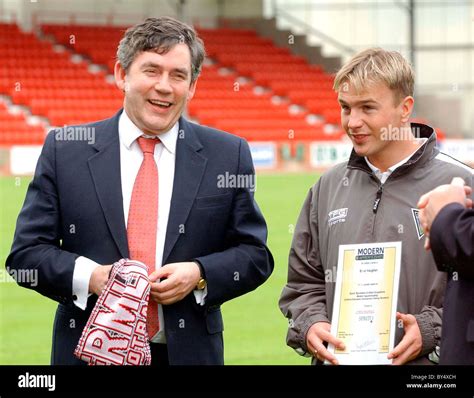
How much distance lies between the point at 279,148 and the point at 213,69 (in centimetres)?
776

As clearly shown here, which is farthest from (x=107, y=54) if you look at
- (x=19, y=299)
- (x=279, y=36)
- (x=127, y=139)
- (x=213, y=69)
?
(x=127, y=139)

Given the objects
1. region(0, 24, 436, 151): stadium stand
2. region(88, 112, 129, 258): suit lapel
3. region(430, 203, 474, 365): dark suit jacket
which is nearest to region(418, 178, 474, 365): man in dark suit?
region(430, 203, 474, 365): dark suit jacket

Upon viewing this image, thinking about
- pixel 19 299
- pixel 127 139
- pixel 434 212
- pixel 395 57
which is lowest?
pixel 19 299

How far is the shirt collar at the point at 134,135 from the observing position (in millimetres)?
2965

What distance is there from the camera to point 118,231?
2842 mm

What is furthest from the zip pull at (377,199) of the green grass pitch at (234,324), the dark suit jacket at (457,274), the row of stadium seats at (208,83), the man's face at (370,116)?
the row of stadium seats at (208,83)

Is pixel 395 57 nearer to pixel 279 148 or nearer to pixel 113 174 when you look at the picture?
pixel 113 174

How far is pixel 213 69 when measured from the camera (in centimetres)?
2894

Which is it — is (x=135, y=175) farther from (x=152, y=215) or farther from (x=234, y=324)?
(x=234, y=324)

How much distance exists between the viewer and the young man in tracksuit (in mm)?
2750

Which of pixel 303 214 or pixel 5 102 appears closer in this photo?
pixel 303 214

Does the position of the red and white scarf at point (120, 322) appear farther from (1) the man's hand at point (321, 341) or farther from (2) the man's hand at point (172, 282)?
(1) the man's hand at point (321, 341)

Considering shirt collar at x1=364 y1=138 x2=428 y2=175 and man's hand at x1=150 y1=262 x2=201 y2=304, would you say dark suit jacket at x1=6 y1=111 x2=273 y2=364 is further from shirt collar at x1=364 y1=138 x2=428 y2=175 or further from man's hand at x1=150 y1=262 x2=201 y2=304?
shirt collar at x1=364 y1=138 x2=428 y2=175

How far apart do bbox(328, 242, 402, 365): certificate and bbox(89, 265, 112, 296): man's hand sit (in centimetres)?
66
